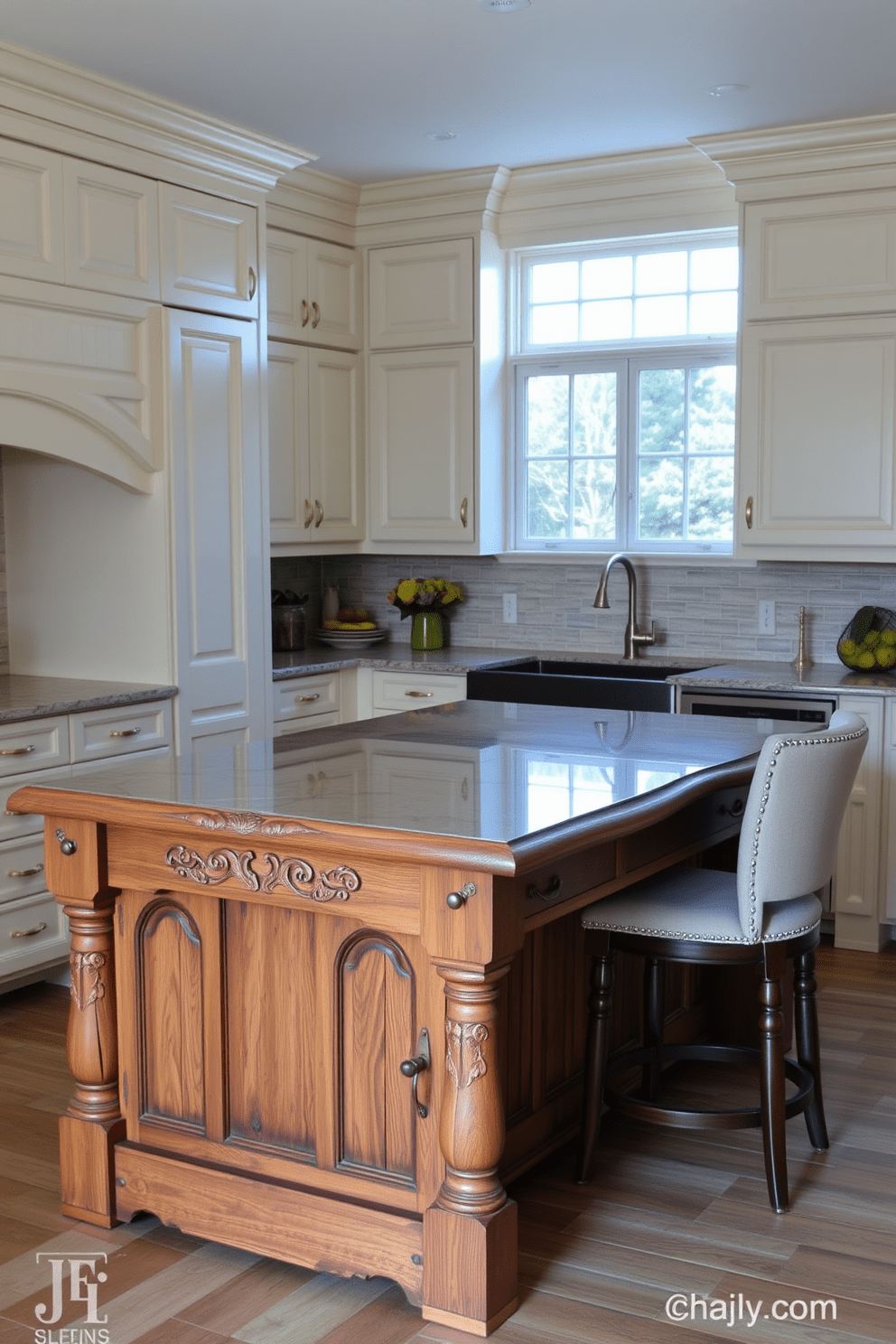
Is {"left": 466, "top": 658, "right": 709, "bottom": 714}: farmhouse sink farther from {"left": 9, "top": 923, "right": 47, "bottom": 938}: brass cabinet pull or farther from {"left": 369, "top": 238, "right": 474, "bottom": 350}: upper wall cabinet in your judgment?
{"left": 9, "top": 923, "right": 47, "bottom": 938}: brass cabinet pull

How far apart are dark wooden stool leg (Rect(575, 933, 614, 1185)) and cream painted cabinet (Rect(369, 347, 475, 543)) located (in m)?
2.83

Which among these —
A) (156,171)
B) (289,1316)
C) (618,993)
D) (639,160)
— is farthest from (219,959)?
(639,160)

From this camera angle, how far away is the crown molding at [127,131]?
3.72m

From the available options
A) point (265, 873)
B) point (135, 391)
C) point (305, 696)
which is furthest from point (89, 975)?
point (305, 696)

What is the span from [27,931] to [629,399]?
3.01 metres

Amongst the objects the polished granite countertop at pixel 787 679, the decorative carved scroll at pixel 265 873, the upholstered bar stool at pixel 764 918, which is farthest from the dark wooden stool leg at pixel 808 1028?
the polished granite countertop at pixel 787 679

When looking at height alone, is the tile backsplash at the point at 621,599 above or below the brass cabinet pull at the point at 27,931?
above

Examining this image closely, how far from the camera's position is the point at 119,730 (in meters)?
4.14

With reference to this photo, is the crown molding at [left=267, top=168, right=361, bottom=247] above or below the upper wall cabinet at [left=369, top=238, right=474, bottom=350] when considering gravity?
above

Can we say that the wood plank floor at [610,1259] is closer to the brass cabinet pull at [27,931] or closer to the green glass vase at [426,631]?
the brass cabinet pull at [27,931]

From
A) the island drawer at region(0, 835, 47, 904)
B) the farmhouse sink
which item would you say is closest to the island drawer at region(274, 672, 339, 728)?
the farmhouse sink

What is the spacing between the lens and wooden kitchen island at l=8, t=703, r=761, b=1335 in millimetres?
2221

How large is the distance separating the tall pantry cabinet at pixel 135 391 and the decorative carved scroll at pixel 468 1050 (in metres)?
2.31

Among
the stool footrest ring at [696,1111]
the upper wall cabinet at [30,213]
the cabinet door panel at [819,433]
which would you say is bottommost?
the stool footrest ring at [696,1111]
